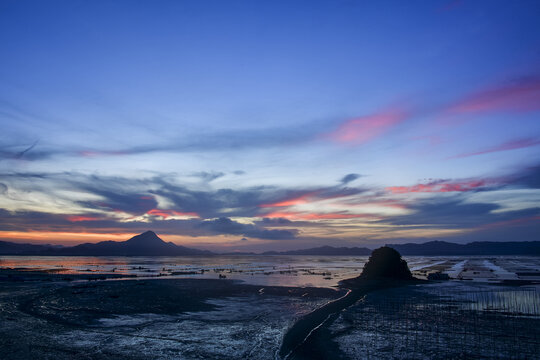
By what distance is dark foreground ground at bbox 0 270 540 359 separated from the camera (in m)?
20.0

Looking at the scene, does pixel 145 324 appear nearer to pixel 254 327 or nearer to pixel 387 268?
pixel 254 327

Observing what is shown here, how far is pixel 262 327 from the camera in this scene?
2681 centimetres

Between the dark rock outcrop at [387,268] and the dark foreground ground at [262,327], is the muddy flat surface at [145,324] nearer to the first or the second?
the dark foreground ground at [262,327]

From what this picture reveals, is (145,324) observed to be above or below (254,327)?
above

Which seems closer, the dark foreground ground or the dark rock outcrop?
the dark foreground ground

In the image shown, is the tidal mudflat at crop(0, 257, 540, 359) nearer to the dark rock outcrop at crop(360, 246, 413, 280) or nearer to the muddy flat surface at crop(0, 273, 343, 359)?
the muddy flat surface at crop(0, 273, 343, 359)

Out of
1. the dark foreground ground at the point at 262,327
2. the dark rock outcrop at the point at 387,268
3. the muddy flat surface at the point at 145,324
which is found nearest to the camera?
the dark foreground ground at the point at 262,327

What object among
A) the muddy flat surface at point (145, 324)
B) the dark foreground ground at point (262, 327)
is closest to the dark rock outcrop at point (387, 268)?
the dark foreground ground at point (262, 327)

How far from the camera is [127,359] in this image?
18.6 metres

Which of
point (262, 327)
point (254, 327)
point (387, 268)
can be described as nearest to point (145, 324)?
point (254, 327)

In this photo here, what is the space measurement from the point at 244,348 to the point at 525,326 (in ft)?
76.6

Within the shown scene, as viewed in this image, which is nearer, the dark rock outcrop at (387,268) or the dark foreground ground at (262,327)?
the dark foreground ground at (262,327)

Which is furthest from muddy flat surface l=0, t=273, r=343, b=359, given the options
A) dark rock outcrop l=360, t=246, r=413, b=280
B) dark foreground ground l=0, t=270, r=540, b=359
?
dark rock outcrop l=360, t=246, r=413, b=280

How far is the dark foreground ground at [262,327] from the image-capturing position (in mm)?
20031
